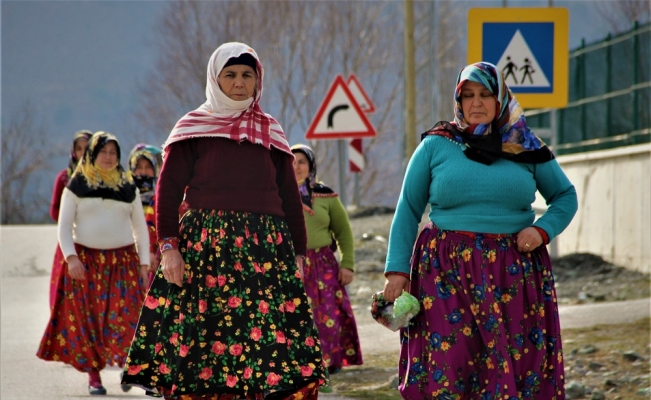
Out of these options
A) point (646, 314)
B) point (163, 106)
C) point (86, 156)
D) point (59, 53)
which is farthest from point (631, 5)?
point (59, 53)

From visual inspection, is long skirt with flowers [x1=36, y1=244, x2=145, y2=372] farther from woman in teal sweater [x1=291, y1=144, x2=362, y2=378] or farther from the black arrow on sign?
the black arrow on sign

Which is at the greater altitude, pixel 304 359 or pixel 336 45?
pixel 336 45

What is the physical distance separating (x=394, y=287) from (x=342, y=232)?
3102 mm

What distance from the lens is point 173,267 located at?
4930mm

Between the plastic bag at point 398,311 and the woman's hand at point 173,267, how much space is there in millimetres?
858

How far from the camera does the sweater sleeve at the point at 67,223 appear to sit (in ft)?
24.3

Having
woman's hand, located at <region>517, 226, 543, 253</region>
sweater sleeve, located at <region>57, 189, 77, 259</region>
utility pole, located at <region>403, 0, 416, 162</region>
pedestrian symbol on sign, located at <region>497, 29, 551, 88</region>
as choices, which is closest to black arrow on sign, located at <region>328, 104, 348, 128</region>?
utility pole, located at <region>403, 0, 416, 162</region>

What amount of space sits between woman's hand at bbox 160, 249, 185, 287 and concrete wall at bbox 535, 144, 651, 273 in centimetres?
752

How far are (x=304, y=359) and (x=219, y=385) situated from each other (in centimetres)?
39

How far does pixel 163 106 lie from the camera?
4206 cm

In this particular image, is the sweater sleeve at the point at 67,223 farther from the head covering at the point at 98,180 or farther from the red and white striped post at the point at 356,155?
the red and white striped post at the point at 356,155

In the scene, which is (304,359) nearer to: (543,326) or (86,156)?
(543,326)

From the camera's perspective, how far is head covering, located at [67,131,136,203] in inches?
303

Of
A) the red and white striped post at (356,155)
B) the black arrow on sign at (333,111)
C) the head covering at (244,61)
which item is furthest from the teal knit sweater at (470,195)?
the red and white striped post at (356,155)
